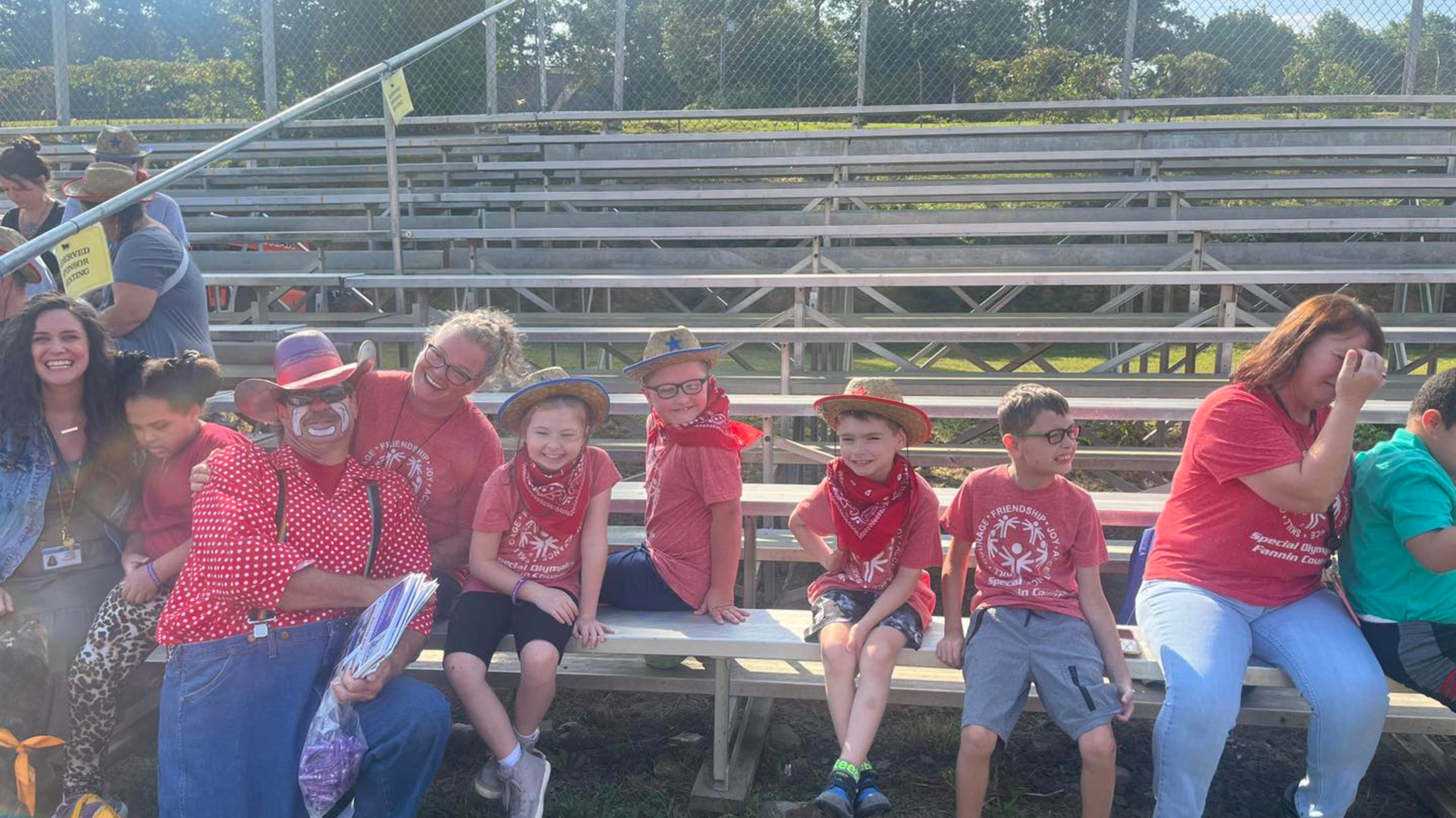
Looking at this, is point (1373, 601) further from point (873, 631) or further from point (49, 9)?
point (49, 9)

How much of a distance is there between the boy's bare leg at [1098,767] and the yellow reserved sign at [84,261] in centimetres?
290

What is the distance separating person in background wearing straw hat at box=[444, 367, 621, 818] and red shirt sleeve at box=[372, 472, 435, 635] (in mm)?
142

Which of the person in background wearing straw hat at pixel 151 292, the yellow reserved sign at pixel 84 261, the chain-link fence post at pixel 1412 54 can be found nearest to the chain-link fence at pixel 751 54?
the chain-link fence post at pixel 1412 54

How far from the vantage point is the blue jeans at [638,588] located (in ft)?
10.4

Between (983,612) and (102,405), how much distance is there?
8.00ft

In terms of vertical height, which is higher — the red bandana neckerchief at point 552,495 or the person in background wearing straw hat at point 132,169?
the person in background wearing straw hat at point 132,169

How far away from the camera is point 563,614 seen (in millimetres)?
2908

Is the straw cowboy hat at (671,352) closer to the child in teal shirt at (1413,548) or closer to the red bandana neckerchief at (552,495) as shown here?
the red bandana neckerchief at (552,495)

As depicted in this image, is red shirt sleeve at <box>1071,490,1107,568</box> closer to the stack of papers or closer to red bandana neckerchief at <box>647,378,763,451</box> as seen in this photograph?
red bandana neckerchief at <box>647,378,763,451</box>

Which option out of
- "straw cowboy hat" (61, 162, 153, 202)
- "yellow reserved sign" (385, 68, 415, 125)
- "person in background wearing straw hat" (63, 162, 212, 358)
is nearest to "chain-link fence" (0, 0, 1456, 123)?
"yellow reserved sign" (385, 68, 415, 125)

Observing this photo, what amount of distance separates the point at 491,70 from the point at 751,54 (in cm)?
241

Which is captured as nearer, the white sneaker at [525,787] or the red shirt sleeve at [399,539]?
the white sneaker at [525,787]

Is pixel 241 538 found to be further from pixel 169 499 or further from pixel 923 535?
pixel 923 535

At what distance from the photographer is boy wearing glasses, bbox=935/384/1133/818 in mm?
2646
